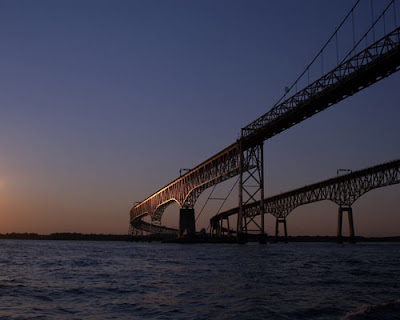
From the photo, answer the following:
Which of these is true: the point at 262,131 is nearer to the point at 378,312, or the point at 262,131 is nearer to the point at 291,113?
the point at 291,113

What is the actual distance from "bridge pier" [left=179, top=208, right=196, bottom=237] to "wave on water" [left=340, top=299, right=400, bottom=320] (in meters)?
61.6

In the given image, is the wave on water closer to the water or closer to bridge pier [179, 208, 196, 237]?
the water

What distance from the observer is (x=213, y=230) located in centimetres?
9231

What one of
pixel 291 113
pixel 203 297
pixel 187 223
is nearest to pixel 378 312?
pixel 203 297

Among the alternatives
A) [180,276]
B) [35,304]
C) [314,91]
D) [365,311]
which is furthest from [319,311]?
[314,91]

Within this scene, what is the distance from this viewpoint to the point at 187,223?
2926 inches

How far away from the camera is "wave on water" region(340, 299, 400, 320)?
8586mm

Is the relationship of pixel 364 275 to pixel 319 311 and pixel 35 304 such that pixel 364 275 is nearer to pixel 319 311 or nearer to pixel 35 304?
pixel 319 311

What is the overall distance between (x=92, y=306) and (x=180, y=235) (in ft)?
207

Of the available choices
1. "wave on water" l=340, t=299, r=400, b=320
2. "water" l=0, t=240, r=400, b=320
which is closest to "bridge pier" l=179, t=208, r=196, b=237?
"water" l=0, t=240, r=400, b=320

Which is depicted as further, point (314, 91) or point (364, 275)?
point (314, 91)

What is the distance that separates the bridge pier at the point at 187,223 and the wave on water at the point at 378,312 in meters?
61.6

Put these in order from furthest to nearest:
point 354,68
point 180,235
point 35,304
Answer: point 180,235 < point 354,68 < point 35,304

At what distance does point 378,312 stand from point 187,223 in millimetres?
65977
